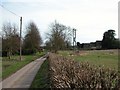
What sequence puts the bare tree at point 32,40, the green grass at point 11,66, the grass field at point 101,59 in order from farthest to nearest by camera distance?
1. the bare tree at point 32,40
2. the green grass at point 11,66
3. the grass field at point 101,59

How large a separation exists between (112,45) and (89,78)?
10126 centimetres

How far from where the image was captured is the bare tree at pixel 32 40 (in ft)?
309

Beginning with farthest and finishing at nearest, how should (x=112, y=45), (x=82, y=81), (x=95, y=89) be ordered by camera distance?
(x=112, y=45)
(x=82, y=81)
(x=95, y=89)

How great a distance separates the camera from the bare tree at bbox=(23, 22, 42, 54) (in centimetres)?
9431

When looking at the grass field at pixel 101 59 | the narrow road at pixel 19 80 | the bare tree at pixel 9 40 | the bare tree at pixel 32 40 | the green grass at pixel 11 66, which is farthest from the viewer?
the bare tree at pixel 32 40

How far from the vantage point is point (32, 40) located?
94.4 m

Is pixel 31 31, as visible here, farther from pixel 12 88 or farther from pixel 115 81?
pixel 115 81

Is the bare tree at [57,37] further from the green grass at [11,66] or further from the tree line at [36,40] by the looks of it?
the green grass at [11,66]

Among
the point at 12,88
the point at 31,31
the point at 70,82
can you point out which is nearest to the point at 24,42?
the point at 31,31

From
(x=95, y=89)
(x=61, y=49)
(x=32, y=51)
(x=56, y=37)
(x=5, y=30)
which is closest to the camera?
(x=95, y=89)

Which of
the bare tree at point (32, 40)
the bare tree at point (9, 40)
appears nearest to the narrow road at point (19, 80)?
the bare tree at point (9, 40)

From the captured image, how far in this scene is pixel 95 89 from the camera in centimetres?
537

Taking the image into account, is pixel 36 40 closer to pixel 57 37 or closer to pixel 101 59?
pixel 57 37

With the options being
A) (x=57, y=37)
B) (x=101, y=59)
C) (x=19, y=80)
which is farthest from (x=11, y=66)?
(x=57, y=37)
